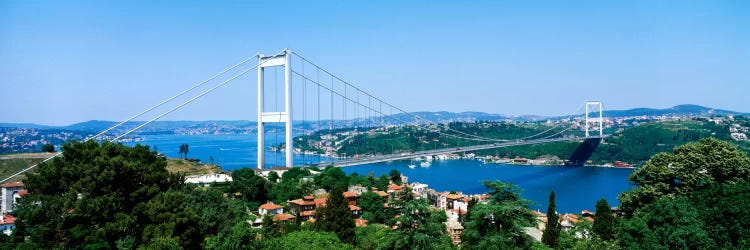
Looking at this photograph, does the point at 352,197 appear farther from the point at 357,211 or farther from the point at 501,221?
the point at 501,221

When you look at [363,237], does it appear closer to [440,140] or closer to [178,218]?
[178,218]

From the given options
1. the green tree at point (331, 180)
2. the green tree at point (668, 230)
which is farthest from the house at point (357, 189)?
the green tree at point (668, 230)

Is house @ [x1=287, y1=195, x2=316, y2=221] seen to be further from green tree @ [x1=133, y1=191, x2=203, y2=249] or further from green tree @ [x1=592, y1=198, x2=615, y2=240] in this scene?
green tree @ [x1=592, y1=198, x2=615, y2=240]

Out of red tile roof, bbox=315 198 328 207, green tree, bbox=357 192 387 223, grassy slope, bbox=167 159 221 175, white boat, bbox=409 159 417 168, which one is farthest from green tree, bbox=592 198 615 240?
white boat, bbox=409 159 417 168

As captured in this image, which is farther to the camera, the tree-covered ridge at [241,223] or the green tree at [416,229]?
the tree-covered ridge at [241,223]

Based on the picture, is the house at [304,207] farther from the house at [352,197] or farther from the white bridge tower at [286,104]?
the white bridge tower at [286,104]

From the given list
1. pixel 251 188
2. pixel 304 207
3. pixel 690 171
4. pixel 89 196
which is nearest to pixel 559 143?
pixel 251 188

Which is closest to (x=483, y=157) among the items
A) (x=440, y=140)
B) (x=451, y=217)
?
(x=440, y=140)
